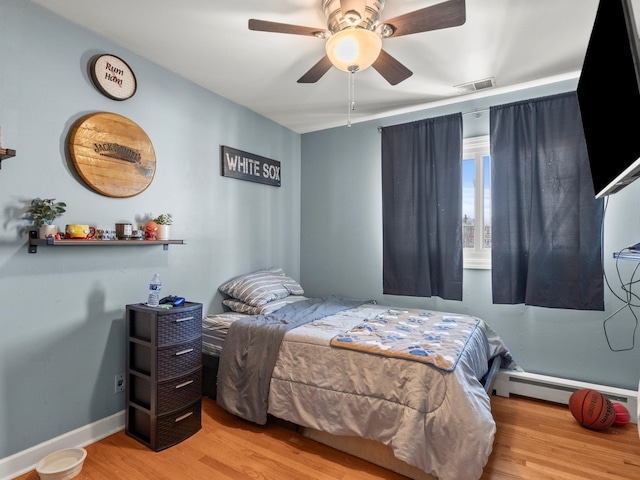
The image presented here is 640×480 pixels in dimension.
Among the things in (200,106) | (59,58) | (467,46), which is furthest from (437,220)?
(59,58)

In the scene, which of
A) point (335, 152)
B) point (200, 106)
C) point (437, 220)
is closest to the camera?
point (200, 106)

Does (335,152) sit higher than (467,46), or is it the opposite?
(467,46)

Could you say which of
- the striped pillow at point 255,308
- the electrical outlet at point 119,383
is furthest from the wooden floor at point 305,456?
the striped pillow at point 255,308

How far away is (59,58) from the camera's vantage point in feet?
6.66

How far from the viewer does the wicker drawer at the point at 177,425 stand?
81.2 inches

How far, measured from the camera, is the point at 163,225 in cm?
246

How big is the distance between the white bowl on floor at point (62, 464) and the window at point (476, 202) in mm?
3117

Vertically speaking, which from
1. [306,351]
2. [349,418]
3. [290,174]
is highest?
[290,174]

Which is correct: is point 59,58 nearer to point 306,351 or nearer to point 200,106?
point 200,106

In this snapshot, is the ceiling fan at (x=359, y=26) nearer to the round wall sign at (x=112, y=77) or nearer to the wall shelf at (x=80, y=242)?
the round wall sign at (x=112, y=77)

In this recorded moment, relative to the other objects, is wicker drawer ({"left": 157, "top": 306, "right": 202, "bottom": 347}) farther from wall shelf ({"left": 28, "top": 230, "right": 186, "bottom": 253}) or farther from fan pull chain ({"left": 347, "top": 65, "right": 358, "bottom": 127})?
fan pull chain ({"left": 347, "top": 65, "right": 358, "bottom": 127})

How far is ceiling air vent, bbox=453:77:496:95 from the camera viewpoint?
2773mm

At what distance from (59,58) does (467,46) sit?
A: 2.59 metres

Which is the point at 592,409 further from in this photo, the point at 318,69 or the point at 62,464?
the point at 62,464
